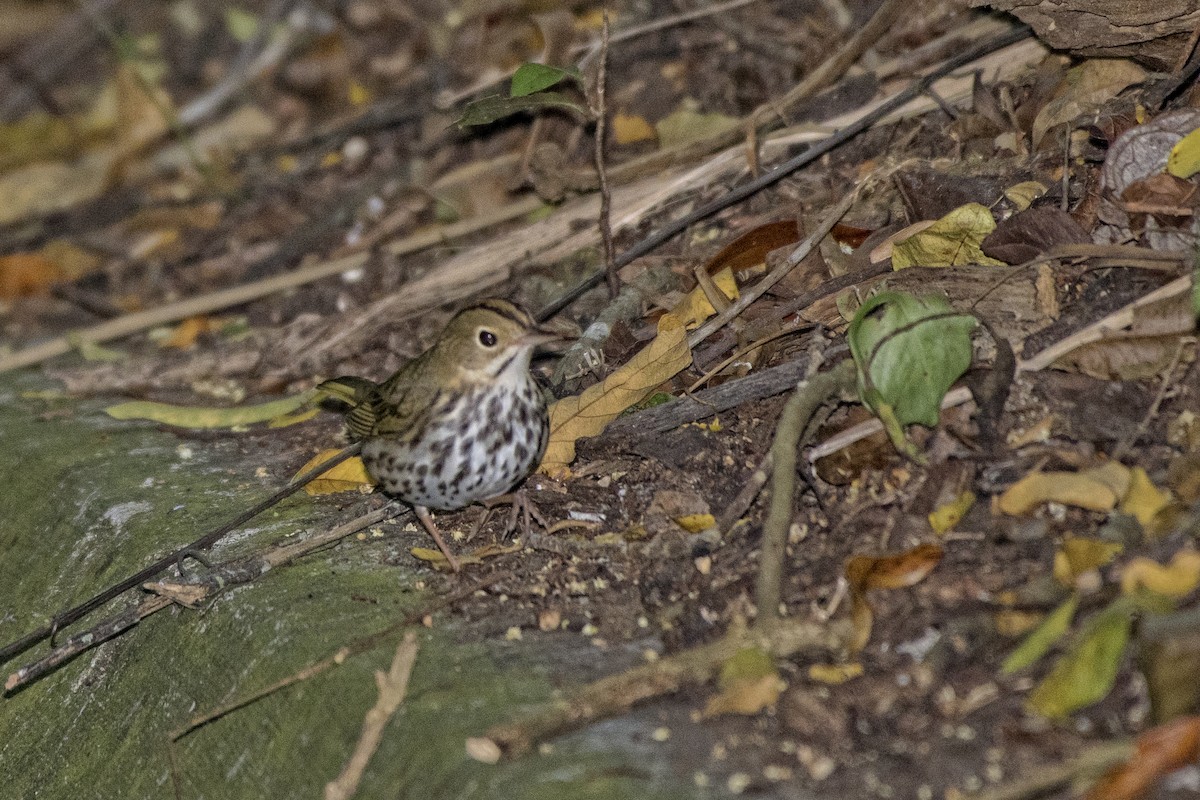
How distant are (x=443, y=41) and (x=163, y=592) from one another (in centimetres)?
437

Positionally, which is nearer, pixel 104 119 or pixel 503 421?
pixel 503 421

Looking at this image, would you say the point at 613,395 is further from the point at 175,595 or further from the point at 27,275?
the point at 27,275

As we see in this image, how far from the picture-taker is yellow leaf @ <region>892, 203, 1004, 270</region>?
3941 millimetres

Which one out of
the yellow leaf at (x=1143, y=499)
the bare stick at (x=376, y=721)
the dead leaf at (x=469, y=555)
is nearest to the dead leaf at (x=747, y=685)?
the bare stick at (x=376, y=721)

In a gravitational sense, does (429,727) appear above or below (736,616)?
above

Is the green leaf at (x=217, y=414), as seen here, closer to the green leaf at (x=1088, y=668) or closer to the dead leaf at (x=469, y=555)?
the dead leaf at (x=469, y=555)

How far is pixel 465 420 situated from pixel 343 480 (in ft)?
2.00

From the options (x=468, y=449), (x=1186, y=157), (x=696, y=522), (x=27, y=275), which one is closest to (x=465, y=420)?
(x=468, y=449)

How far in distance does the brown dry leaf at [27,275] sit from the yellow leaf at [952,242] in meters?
5.41

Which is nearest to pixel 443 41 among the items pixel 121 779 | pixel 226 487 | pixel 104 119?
pixel 104 119

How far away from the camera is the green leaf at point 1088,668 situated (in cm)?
260

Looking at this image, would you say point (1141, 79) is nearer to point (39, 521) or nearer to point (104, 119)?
point (39, 521)

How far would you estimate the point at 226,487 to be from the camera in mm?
4520

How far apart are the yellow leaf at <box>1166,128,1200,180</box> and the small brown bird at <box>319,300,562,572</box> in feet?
6.01
